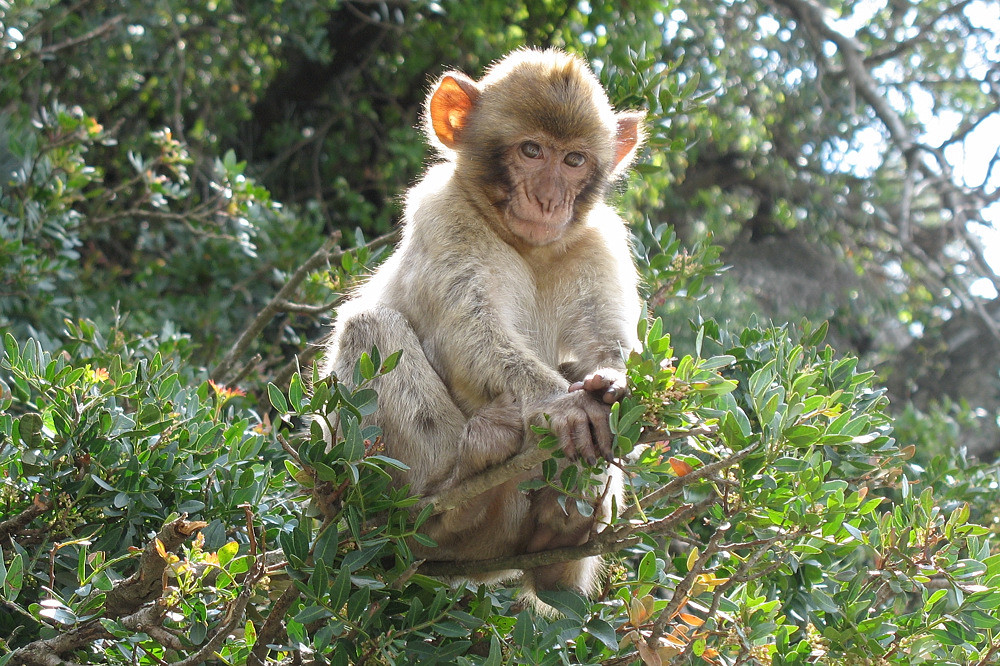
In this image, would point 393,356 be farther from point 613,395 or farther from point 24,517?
point 24,517

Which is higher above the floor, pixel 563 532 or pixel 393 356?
pixel 393 356

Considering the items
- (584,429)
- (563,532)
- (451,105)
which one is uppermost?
(451,105)

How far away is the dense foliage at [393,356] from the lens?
98.0 inches

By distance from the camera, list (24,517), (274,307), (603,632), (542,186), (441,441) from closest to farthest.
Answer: (603,632) < (24,517) < (441,441) < (542,186) < (274,307)

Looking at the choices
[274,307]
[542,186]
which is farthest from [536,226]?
[274,307]

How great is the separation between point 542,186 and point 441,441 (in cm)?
111

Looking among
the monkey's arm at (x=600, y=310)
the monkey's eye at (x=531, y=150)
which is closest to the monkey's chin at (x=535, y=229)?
the monkey's arm at (x=600, y=310)

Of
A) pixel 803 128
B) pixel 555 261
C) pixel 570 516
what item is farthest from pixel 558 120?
pixel 803 128

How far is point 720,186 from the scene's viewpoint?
31.0ft

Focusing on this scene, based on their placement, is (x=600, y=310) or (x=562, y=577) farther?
(x=600, y=310)

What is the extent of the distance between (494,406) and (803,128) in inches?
273

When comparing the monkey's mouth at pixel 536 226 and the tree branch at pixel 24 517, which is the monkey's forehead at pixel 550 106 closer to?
the monkey's mouth at pixel 536 226

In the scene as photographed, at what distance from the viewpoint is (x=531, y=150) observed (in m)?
3.50

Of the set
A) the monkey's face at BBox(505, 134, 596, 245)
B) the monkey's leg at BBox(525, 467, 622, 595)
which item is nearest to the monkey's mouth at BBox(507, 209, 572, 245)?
the monkey's face at BBox(505, 134, 596, 245)
